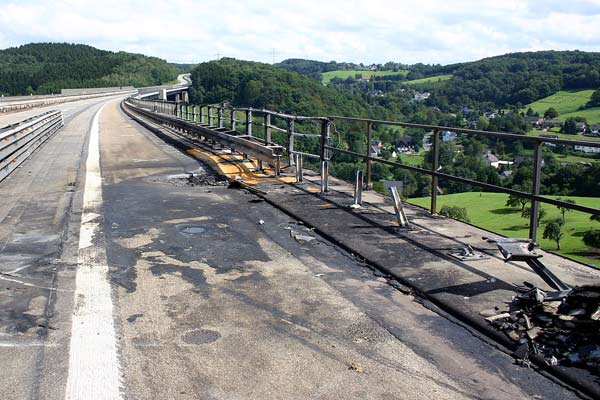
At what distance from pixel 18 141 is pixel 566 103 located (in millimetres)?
84649

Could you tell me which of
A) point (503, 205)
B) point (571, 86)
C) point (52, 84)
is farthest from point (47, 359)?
point (52, 84)

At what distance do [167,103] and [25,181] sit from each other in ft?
74.7

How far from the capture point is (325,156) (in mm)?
10164

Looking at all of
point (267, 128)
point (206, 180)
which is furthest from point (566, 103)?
point (206, 180)

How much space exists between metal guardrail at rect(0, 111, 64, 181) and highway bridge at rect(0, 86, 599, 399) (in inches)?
150

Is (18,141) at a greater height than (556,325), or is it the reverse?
(18,141)

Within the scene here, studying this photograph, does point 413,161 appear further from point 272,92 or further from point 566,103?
point 566,103

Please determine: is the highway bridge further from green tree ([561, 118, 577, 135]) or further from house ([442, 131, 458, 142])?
green tree ([561, 118, 577, 135])

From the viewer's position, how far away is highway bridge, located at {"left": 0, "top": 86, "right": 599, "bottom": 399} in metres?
3.45

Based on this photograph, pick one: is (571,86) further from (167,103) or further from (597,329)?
(597,329)

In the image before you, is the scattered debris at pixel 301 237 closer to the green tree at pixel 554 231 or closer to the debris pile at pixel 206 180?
the debris pile at pixel 206 180

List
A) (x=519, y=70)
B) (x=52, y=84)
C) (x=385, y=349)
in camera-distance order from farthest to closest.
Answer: (x=52, y=84) < (x=519, y=70) < (x=385, y=349)

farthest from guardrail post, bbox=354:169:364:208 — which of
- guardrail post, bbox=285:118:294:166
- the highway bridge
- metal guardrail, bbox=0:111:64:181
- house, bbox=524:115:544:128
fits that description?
house, bbox=524:115:544:128

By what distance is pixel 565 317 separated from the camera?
13.4ft
